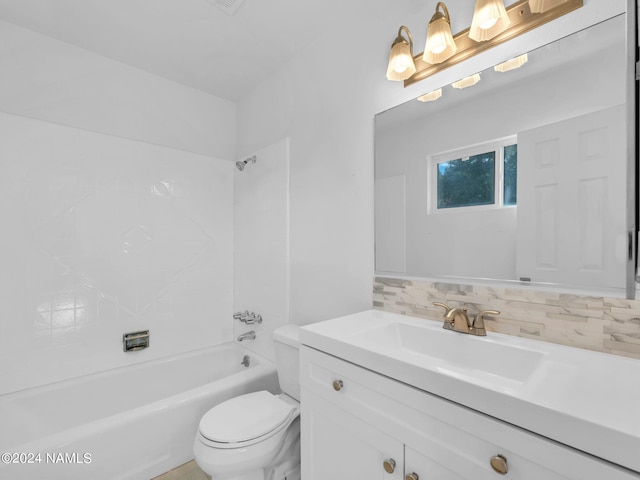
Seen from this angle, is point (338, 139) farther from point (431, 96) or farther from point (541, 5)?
point (541, 5)

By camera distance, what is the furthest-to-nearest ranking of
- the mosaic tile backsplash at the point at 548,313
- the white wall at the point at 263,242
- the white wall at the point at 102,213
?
the white wall at the point at 263,242 < the white wall at the point at 102,213 < the mosaic tile backsplash at the point at 548,313

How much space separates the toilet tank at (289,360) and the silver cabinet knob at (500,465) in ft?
3.43

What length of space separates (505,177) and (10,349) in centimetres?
265

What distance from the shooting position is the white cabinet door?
2.94 feet

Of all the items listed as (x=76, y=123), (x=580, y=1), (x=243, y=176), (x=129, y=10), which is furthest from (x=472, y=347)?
(x=76, y=123)

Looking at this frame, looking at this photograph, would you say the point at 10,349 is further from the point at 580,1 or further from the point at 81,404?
the point at 580,1

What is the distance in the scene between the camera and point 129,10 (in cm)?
163

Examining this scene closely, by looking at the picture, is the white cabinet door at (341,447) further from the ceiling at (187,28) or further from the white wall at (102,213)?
the ceiling at (187,28)

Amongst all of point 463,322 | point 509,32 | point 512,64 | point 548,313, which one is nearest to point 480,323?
point 463,322

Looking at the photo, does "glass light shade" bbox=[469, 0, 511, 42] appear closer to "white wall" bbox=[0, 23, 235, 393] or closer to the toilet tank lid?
the toilet tank lid

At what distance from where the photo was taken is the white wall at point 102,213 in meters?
1.75

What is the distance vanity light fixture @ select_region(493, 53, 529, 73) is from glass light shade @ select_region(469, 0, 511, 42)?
112mm

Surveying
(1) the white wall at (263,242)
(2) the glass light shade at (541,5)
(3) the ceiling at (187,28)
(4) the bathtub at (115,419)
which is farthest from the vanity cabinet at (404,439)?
(3) the ceiling at (187,28)

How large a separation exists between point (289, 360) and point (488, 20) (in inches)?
67.2
